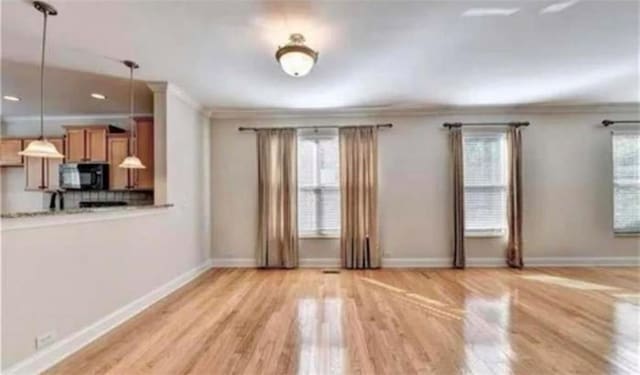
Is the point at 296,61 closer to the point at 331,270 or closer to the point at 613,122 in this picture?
the point at 331,270

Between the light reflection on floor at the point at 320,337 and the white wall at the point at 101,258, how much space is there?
180 centimetres

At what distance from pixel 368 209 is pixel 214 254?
272 centimetres

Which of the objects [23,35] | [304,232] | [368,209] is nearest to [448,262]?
[368,209]

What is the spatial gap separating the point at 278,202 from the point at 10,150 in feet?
14.6

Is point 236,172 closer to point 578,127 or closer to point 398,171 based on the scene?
point 398,171

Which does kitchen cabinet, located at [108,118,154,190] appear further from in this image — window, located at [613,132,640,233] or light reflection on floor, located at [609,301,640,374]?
window, located at [613,132,640,233]

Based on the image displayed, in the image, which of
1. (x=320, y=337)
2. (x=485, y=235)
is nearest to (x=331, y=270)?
(x=485, y=235)

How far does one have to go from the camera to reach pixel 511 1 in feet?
9.26

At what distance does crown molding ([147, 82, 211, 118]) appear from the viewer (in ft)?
15.8

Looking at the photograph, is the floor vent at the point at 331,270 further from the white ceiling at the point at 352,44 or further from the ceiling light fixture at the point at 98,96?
the ceiling light fixture at the point at 98,96

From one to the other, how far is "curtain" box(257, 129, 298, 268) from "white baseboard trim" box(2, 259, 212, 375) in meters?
1.81

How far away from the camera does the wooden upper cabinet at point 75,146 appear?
19.6 ft

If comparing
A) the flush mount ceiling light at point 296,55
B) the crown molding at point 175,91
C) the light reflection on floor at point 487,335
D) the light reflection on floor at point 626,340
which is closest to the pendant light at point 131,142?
the crown molding at point 175,91

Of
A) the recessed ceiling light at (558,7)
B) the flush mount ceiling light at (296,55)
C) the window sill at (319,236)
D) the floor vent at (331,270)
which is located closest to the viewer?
the recessed ceiling light at (558,7)
